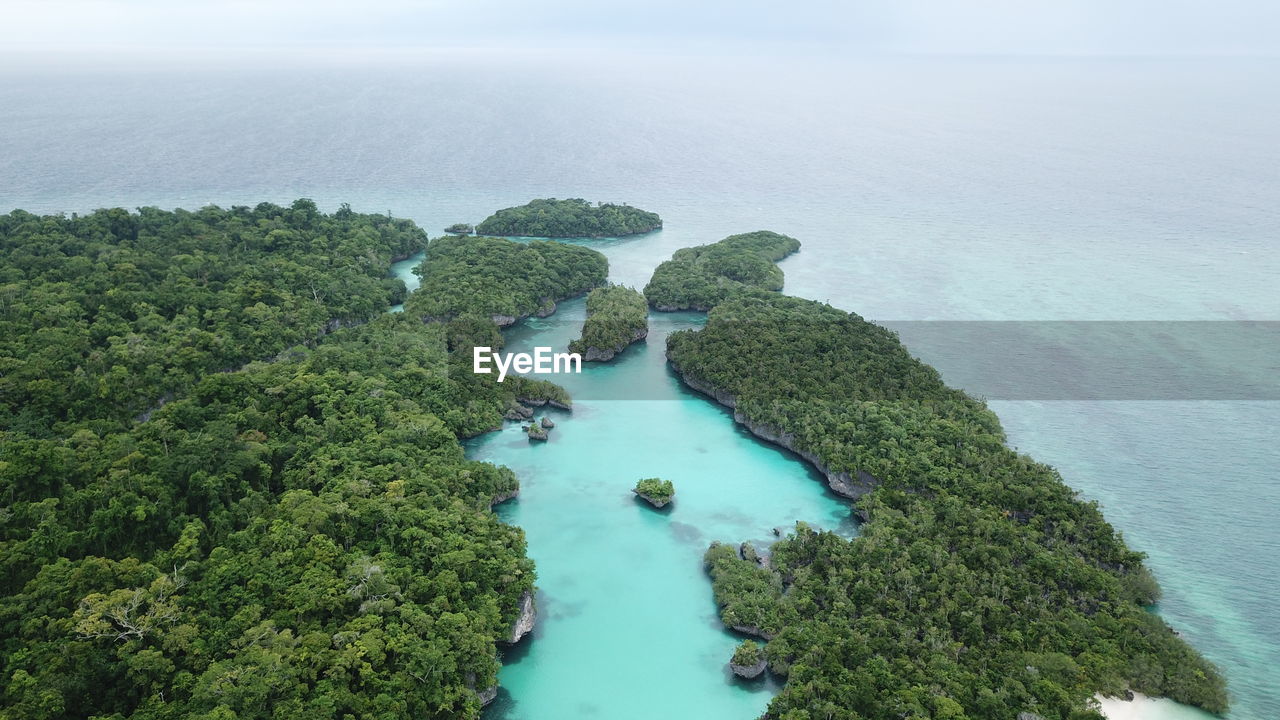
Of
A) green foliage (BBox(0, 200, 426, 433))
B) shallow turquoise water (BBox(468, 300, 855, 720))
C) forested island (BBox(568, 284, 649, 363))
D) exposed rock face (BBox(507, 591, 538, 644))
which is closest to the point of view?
shallow turquoise water (BBox(468, 300, 855, 720))

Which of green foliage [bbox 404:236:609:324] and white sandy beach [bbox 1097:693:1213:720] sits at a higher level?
green foliage [bbox 404:236:609:324]

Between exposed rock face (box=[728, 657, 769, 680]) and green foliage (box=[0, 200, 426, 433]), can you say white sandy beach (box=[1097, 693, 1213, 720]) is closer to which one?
exposed rock face (box=[728, 657, 769, 680])

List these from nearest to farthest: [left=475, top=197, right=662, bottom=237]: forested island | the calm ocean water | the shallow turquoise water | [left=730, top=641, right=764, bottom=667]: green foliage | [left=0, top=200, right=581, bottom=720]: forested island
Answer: [left=0, top=200, right=581, bottom=720]: forested island
[left=730, top=641, right=764, bottom=667]: green foliage
the shallow turquoise water
the calm ocean water
[left=475, top=197, right=662, bottom=237]: forested island

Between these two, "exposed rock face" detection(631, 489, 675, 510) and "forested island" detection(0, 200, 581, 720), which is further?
"exposed rock face" detection(631, 489, 675, 510)

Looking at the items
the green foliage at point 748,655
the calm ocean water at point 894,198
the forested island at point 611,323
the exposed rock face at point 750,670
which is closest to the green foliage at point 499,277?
the forested island at point 611,323

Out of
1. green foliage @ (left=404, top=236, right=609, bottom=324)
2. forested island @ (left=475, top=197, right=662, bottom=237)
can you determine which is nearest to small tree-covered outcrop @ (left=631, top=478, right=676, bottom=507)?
green foliage @ (left=404, top=236, right=609, bottom=324)

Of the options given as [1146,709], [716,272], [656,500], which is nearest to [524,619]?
[656,500]

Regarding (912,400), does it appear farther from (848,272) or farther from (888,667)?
(848,272)

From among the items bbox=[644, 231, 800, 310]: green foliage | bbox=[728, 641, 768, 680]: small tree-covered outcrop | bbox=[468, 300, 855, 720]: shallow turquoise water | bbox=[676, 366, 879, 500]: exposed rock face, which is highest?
bbox=[644, 231, 800, 310]: green foliage
